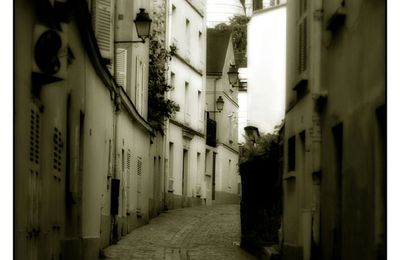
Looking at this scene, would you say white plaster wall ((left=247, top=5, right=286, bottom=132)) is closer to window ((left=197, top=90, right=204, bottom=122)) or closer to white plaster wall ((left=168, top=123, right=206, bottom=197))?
white plaster wall ((left=168, top=123, right=206, bottom=197))

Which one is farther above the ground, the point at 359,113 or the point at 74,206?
the point at 359,113

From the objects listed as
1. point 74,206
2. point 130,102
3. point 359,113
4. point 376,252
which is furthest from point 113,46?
point 376,252

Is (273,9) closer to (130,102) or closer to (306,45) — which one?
(130,102)

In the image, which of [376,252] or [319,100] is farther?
[319,100]

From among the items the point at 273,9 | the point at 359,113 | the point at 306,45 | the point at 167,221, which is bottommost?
the point at 167,221

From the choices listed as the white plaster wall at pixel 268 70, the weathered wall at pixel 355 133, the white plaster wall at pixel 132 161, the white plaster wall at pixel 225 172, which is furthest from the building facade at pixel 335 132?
the white plaster wall at pixel 225 172

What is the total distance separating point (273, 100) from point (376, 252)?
16577 mm

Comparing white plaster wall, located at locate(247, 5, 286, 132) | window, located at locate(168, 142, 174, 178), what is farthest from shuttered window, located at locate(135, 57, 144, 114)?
window, located at locate(168, 142, 174, 178)

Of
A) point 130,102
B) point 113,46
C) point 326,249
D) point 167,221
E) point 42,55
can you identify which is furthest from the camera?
point 167,221

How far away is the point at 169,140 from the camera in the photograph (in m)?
36.9

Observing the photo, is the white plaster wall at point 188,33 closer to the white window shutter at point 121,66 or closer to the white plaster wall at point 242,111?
the white plaster wall at point 242,111

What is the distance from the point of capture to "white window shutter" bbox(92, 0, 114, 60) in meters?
19.6

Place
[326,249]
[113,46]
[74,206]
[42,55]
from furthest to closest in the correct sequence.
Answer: [113,46] → [74,206] → [326,249] → [42,55]

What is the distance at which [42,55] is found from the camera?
9.99 metres
